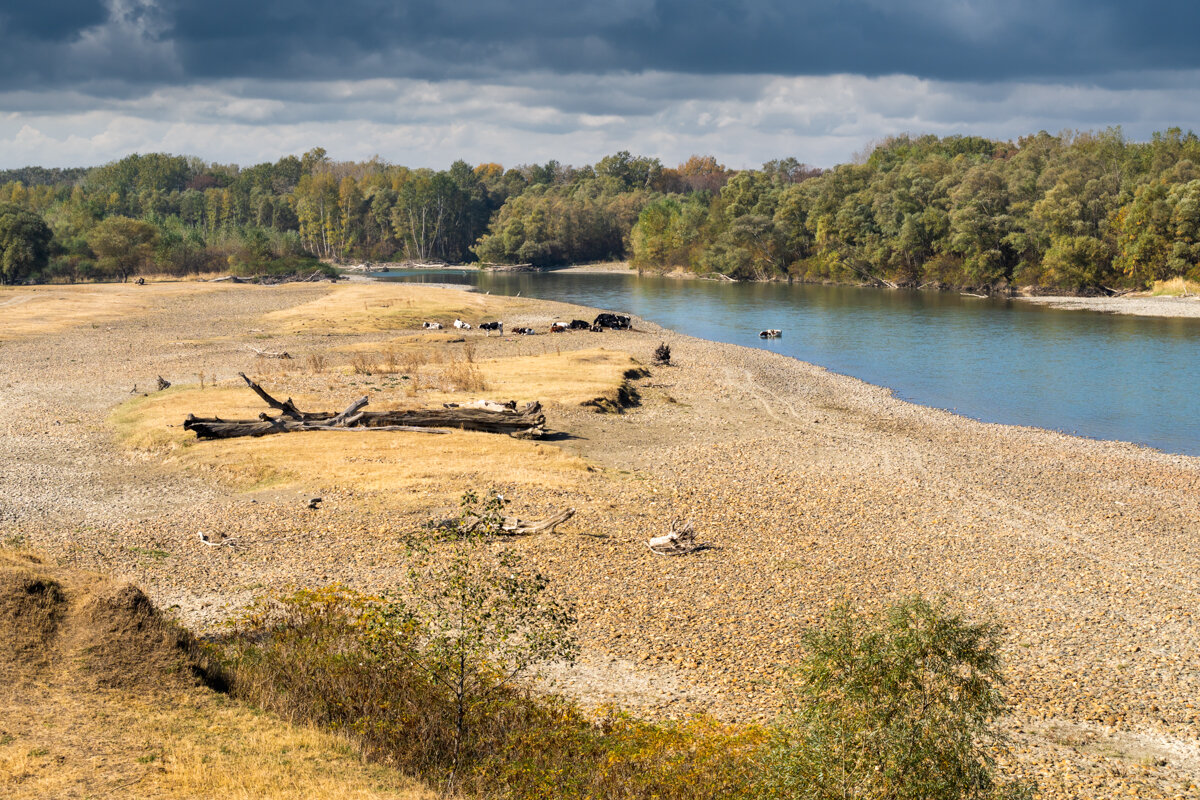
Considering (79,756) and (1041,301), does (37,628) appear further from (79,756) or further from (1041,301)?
(1041,301)

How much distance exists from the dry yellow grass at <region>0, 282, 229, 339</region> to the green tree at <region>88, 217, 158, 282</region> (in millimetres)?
10670

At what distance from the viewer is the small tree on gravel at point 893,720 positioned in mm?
8508

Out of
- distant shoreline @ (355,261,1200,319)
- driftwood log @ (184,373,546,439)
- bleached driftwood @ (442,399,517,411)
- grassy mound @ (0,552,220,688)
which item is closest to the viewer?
grassy mound @ (0,552,220,688)

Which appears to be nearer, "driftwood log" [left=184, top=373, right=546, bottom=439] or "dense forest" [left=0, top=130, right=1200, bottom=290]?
"driftwood log" [left=184, top=373, right=546, bottom=439]

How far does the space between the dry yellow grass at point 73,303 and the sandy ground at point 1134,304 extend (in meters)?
83.1

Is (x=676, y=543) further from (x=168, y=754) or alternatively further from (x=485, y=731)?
(x=168, y=754)

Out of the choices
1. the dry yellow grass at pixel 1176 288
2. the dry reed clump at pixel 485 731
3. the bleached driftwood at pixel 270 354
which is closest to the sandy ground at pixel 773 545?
the dry reed clump at pixel 485 731

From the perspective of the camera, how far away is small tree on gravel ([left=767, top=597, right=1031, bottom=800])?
8.51 metres

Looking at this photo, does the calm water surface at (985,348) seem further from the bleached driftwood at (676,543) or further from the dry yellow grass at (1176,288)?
the bleached driftwood at (676,543)

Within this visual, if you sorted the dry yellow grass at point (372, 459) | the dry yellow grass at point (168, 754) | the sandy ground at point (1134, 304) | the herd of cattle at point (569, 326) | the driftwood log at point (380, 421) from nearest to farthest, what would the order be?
the dry yellow grass at point (168, 754) → the dry yellow grass at point (372, 459) → the driftwood log at point (380, 421) → the herd of cattle at point (569, 326) → the sandy ground at point (1134, 304)

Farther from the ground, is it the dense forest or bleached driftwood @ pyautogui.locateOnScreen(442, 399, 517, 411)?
the dense forest

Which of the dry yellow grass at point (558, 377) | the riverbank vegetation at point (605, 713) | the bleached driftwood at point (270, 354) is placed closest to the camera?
the riverbank vegetation at point (605, 713)

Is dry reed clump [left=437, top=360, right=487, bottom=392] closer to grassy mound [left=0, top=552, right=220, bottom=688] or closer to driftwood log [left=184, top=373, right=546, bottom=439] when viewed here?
driftwood log [left=184, top=373, right=546, bottom=439]

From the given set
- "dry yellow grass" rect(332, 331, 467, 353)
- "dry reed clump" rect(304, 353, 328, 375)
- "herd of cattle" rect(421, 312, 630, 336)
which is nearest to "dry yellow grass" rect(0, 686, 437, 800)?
"dry reed clump" rect(304, 353, 328, 375)
